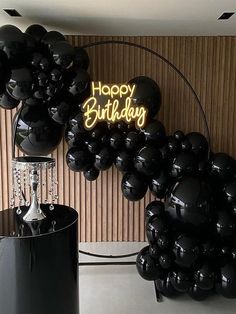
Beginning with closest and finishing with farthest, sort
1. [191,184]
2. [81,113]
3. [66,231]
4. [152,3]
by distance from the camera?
[66,231] < [152,3] < [191,184] < [81,113]

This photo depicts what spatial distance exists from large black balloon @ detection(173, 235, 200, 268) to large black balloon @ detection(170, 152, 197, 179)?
1.53 ft

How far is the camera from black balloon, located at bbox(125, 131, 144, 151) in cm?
275

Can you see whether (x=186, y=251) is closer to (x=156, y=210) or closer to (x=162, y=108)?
(x=156, y=210)

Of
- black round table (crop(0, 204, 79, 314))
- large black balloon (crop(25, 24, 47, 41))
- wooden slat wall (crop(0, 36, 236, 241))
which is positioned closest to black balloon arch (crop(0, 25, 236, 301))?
large black balloon (crop(25, 24, 47, 41))

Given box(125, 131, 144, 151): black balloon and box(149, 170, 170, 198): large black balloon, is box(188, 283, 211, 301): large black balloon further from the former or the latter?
box(125, 131, 144, 151): black balloon

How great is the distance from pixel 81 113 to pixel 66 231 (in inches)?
39.9

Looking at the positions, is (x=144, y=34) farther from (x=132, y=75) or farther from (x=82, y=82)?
(x=82, y=82)

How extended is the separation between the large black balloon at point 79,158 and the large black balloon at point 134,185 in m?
0.36

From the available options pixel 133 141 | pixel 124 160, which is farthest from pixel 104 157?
pixel 133 141

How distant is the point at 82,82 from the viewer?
8.58ft

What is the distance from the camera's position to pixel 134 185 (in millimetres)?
2738

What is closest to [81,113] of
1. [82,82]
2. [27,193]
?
[82,82]

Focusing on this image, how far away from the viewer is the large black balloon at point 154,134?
2.75 meters

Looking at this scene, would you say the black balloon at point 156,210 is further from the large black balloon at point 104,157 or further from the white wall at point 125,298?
the white wall at point 125,298
